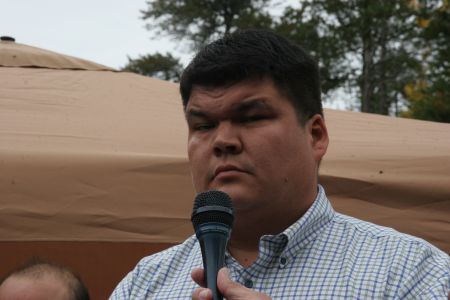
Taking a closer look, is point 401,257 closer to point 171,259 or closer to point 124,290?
point 171,259

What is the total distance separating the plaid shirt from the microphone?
248 millimetres

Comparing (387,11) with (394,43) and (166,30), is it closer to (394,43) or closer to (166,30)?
(394,43)

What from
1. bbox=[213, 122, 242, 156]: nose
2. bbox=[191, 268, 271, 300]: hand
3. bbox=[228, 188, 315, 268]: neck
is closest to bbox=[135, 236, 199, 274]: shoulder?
bbox=[228, 188, 315, 268]: neck

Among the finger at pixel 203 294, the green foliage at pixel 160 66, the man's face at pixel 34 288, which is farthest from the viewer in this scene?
the green foliage at pixel 160 66

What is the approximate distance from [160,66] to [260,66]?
23.6 metres

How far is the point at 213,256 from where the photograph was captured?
1.68 meters

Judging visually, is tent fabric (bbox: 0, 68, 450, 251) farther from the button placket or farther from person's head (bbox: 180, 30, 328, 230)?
the button placket

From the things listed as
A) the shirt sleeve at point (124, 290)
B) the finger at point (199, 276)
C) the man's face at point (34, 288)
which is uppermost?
the finger at point (199, 276)

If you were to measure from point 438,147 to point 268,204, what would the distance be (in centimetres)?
215

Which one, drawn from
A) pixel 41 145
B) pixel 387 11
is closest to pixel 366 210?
pixel 41 145

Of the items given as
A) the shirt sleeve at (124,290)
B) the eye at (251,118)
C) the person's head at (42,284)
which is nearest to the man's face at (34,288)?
the person's head at (42,284)

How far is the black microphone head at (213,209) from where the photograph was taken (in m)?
1.77

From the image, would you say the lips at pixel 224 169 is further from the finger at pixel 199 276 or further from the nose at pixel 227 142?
the finger at pixel 199 276

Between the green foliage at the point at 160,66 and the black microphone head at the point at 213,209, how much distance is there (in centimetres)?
2369
